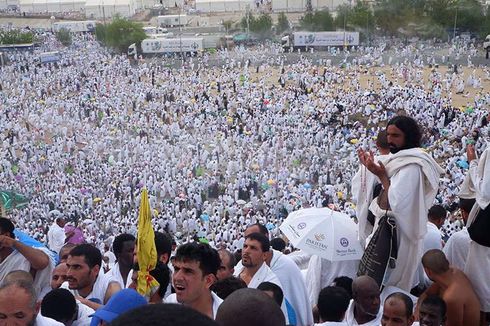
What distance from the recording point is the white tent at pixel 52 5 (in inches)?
1845

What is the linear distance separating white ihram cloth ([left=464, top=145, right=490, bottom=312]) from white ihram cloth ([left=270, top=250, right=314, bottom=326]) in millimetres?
784

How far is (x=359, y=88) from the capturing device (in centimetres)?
2342

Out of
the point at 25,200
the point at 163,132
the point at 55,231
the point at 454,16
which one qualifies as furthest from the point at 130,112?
the point at 454,16

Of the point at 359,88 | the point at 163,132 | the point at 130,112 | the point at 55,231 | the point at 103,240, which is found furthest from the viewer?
the point at 359,88

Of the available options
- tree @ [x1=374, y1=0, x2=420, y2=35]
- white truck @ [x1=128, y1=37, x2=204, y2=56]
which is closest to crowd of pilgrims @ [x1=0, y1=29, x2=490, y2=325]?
white truck @ [x1=128, y1=37, x2=204, y2=56]

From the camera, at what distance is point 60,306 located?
269cm

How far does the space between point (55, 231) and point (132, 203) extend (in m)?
6.03

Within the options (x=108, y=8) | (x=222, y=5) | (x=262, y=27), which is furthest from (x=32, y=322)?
(x=108, y=8)

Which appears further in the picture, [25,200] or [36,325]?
[25,200]

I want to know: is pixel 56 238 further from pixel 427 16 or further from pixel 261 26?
pixel 427 16

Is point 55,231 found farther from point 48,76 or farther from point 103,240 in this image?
point 48,76

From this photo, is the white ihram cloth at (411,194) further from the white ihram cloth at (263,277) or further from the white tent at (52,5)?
the white tent at (52,5)

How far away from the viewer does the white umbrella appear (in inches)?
137

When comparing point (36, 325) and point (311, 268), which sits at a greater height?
point (36, 325)
